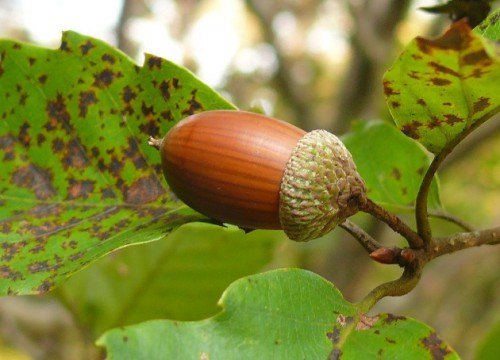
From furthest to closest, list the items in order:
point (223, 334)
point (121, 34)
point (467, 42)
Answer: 1. point (121, 34)
2. point (223, 334)
3. point (467, 42)

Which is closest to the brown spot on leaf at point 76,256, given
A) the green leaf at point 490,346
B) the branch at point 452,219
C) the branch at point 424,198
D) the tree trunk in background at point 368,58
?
the branch at point 424,198

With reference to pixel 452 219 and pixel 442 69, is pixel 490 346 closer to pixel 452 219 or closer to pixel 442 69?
pixel 452 219

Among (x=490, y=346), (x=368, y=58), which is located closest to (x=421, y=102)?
(x=490, y=346)

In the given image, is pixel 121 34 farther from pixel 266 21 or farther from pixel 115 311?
pixel 115 311

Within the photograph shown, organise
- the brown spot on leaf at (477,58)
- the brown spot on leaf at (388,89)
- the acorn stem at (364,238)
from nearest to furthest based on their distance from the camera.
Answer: the brown spot on leaf at (477,58) < the brown spot on leaf at (388,89) < the acorn stem at (364,238)

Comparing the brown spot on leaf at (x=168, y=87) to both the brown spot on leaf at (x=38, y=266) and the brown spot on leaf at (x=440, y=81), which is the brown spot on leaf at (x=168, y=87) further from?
the brown spot on leaf at (x=440, y=81)

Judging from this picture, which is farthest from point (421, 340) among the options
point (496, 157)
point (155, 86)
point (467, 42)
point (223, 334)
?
point (496, 157)

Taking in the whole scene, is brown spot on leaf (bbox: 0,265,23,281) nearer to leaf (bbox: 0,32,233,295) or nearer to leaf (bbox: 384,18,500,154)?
leaf (bbox: 0,32,233,295)
